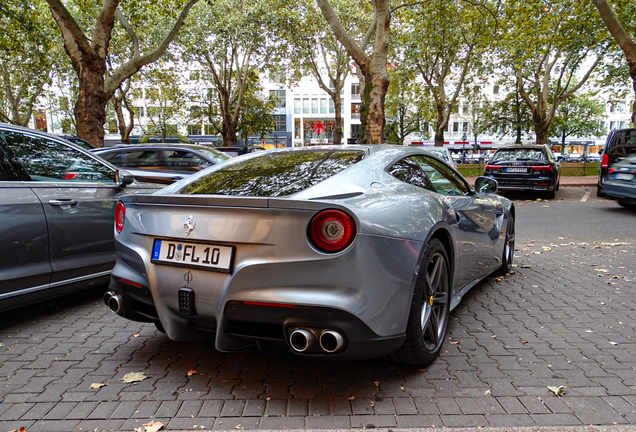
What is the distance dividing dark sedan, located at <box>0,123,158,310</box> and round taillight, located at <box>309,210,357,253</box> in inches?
102

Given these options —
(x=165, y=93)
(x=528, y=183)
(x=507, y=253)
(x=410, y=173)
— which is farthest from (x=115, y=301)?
(x=165, y=93)

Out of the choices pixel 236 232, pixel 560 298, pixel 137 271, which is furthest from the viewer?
pixel 560 298

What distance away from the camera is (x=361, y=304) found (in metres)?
2.21

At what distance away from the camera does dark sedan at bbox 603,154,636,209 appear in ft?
31.6

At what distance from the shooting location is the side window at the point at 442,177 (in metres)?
3.53

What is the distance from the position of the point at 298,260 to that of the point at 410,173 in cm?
138

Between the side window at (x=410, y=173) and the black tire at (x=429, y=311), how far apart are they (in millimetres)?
506

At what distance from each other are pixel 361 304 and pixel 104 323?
2535 mm

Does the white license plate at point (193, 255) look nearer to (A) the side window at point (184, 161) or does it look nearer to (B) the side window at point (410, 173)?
(B) the side window at point (410, 173)

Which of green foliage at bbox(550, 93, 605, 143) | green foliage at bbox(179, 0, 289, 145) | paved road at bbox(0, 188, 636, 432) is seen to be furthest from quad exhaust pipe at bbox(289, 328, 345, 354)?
green foliage at bbox(550, 93, 605, 143)

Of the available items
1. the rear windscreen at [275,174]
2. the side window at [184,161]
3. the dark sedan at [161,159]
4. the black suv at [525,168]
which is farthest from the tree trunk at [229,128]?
the rear windscreen at [275,174]

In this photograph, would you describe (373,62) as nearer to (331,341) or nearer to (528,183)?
(528,183)

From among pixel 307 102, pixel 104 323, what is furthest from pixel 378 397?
pixel 307 102

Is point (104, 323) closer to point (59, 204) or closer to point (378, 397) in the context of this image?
point (59, 204)
